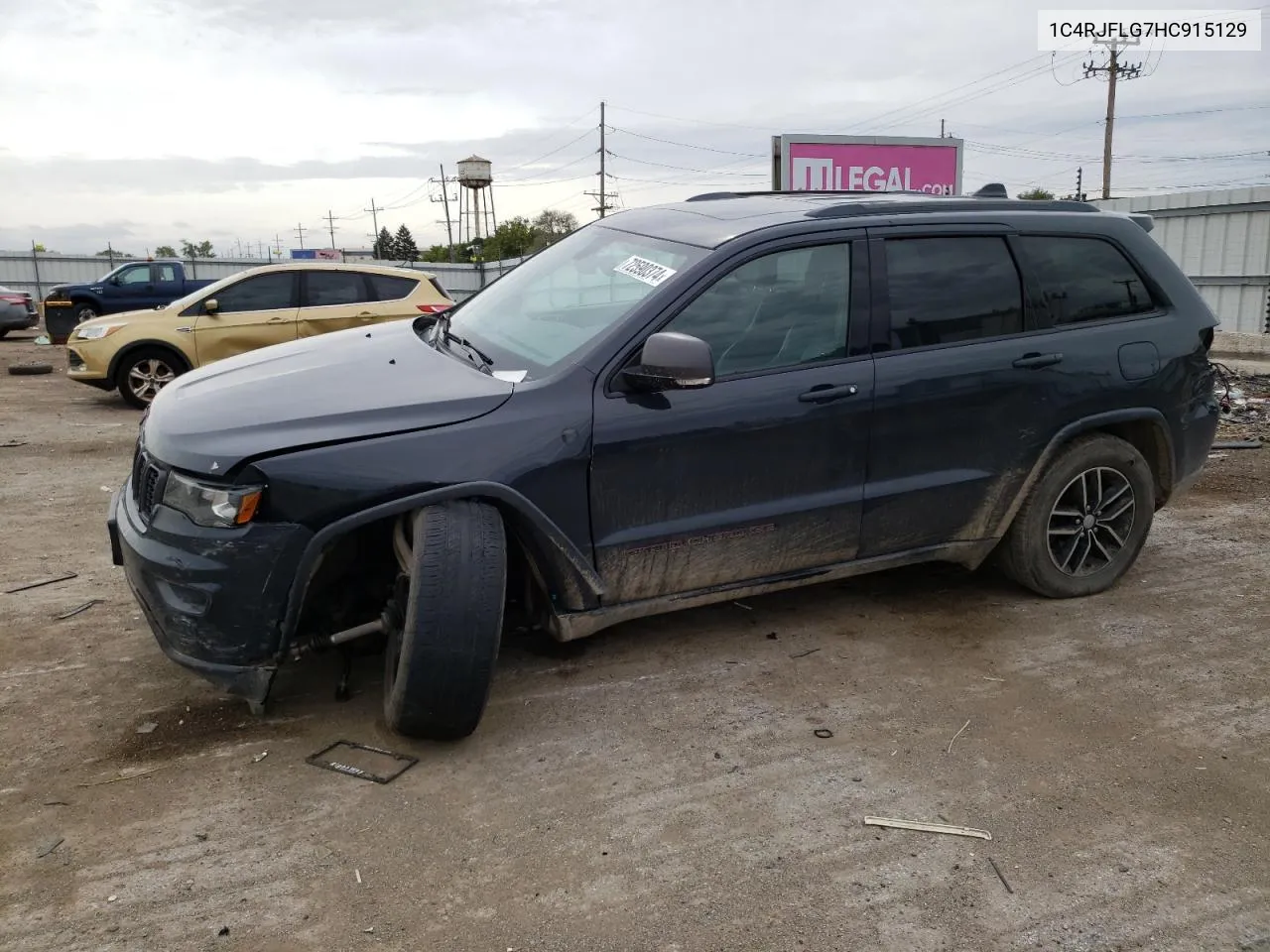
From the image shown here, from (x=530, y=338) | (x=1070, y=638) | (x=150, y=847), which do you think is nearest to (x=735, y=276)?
(x=530, y=338)

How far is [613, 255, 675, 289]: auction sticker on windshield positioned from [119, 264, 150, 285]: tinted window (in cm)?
1544

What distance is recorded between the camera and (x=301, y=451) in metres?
3.11

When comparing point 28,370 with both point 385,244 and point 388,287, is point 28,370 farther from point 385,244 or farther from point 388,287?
point 385,244

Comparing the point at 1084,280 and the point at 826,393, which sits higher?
the point at 1084,280

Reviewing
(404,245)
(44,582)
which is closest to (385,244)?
(404,245)

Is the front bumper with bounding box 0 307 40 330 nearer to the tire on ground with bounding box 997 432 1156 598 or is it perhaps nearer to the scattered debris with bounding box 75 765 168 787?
the scattered debris with bounding box 75 765 168 787

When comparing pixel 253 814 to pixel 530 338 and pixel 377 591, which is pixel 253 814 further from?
pixel 530 338

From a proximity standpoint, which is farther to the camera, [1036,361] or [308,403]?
[1036,361]

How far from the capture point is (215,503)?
309 centimetres

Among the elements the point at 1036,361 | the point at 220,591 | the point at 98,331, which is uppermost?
the point at 1036,361

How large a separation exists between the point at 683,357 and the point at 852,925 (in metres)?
1.78

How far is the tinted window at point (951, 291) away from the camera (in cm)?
401

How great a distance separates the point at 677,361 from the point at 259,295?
27.9 feet

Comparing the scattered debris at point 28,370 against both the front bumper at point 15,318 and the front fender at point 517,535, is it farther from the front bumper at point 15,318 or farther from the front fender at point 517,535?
the front fender at point 517,535
